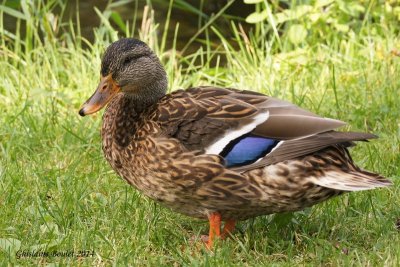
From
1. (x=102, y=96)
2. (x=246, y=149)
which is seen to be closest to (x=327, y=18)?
(x=102, y=96)

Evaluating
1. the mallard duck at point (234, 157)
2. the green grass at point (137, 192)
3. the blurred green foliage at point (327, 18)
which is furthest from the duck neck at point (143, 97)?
the blurred green foliage at point (327, 18)

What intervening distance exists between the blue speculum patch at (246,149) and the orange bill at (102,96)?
0.70m

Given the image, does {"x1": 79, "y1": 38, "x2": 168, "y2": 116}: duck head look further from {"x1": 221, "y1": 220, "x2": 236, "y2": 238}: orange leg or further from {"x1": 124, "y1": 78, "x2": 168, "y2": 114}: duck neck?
{"x1": 221, "y1": 220, "x2": 236, "y2": 238}: orange leg

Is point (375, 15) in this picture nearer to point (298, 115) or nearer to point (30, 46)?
point (30, 46)

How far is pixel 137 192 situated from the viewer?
16.3 ft

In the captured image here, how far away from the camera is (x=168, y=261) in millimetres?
4148

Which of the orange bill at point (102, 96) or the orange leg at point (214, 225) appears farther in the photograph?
the orange bill at point (102, 96)

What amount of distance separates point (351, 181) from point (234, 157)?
526 millimetres

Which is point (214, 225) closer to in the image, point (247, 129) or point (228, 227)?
point (228, 227)

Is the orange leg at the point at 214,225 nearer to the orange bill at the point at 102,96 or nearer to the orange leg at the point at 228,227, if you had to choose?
the orange leg at the point at 228,227

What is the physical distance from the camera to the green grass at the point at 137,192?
420cm

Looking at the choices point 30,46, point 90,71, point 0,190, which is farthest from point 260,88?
point 0,190

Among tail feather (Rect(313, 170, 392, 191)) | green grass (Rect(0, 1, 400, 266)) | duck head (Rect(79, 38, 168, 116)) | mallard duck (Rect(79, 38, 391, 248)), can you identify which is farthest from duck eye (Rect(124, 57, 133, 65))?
tail feather (Rect(313, 170, 392, 191))

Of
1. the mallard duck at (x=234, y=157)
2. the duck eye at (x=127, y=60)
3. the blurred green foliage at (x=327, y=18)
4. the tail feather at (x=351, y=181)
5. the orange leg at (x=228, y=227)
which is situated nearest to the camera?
the tail feather at (x=351, y=181)
